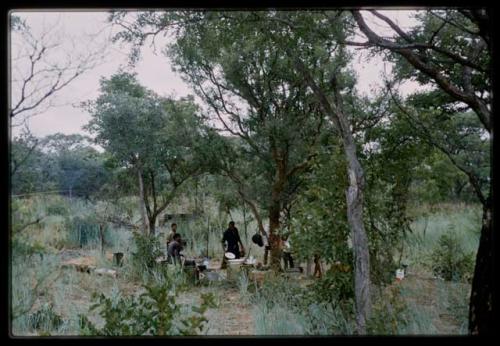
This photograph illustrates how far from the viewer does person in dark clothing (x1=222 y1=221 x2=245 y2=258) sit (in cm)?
464

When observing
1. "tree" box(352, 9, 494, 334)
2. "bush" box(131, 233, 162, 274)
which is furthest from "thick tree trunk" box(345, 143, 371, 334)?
"bush" box(131, 233, 162, 274)

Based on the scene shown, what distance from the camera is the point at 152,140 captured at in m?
4.80

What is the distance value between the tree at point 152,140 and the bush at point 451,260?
2.40 meters

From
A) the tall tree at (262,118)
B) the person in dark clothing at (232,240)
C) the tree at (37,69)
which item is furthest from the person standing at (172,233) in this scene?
the tree at (37,69)

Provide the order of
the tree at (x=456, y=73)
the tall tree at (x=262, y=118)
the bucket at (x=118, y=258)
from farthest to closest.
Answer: the tall tree at (x=262, y=118), the bucket at (x=118, y=258), the tree at (x=456, y=73)

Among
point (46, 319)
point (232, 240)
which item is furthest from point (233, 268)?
point (46, 319)

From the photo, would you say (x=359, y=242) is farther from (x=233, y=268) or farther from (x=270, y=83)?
(x=270, y=83)

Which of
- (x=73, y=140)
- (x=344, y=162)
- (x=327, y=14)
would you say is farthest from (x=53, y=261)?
(x=327, y=14)

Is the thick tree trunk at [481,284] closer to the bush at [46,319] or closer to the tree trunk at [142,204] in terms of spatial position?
the bush at [46,319]

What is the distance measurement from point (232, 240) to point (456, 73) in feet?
8.12

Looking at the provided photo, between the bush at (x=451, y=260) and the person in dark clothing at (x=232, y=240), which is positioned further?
the person in dark clothing at (x=232, y=240)

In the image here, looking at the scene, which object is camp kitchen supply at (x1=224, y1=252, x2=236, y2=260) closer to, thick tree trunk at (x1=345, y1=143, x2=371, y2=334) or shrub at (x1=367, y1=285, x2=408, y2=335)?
shrub at (x1=367, y1=285, x2=408, y2=335)

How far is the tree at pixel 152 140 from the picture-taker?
4.48m

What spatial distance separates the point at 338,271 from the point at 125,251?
1950mm
